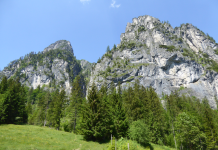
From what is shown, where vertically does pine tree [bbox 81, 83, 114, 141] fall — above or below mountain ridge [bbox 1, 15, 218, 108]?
below

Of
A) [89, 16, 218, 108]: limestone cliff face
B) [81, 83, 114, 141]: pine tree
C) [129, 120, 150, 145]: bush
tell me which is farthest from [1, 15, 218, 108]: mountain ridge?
[129, 120, 150, 145]: bush

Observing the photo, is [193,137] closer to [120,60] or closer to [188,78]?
[188,78]

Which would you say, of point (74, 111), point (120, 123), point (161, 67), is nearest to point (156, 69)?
point (161, 67)

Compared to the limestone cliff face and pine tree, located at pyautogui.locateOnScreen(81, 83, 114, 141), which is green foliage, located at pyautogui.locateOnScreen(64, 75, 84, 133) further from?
the limestone cliff face

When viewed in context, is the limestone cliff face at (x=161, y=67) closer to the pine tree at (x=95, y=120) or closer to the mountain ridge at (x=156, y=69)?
the mountain ridge at (x=156, y=69)

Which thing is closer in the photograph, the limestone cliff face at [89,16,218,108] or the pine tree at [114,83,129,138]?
the pine tree at [114,83,129,138]

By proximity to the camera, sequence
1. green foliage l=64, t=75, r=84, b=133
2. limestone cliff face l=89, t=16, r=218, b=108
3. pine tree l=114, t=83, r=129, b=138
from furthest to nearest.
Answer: limestone cliff face l=89, t=16, r=218, b=108
green foliage l=64, t=75, r=84, b=133
pine tree l=114, t=83, r=129, b=138

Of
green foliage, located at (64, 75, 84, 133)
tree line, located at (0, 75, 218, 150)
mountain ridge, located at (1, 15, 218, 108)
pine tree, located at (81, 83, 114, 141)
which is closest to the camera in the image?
pine tree, located at (81, 83, 114, 141)

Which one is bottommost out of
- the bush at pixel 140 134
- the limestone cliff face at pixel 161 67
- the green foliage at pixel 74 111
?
the bush at pixel 140 134

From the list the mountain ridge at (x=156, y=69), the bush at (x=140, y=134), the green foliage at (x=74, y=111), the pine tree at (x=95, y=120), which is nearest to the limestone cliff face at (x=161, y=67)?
the mountain ridge at (x=156, y=69)

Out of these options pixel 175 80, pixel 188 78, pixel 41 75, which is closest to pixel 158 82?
pixel 175 80

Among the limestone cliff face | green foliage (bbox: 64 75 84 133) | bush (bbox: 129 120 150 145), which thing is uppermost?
the limestone cliff face

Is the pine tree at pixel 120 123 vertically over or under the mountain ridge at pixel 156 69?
under

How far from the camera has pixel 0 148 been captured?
634 inches
